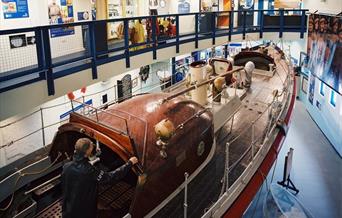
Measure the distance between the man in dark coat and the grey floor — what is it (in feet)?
12.0

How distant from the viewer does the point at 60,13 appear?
317 inches

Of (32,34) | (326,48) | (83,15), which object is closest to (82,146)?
(32,34)

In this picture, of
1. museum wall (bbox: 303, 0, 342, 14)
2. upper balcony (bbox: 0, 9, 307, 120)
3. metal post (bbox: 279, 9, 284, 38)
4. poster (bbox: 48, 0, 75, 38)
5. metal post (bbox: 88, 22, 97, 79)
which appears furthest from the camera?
metal post (bbox: 279, 9, 284, 38)

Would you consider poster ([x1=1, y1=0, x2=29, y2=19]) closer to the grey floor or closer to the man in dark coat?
the man in dark coat

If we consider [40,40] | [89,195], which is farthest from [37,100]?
[89,195]

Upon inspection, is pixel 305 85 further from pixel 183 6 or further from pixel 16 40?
pixel 16 40

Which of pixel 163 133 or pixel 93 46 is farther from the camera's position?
pixel 93 46

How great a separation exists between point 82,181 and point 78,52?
4.51m

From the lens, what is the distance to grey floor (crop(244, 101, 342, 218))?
6.11 metres

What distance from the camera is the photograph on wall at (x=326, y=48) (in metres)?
7.99

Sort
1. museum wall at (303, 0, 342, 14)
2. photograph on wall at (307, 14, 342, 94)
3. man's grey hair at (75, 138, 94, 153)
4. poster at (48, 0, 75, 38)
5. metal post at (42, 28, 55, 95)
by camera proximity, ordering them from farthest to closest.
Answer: museum wall at (303, 0, 342, 14) < photograph on wall at (307, 14, 342, 94) < poster at (48, 0, 75, 38) < metal post at (42, 28, 55, 95) < man's grey hair at (75, 138, 94, 153)

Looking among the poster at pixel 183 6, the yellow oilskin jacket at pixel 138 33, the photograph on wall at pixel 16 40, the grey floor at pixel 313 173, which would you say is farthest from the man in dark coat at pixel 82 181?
the poster at pixel 183 6

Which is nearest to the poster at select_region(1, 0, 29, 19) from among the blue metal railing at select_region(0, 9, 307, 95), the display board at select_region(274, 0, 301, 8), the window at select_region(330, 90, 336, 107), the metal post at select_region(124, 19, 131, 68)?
the blue metal railing at select_region(0, 9, 307, 95)

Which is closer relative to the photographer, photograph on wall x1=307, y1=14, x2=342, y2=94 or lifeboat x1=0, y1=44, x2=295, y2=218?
lifeboat x1=0, y1=44, x2=295, y2=218
